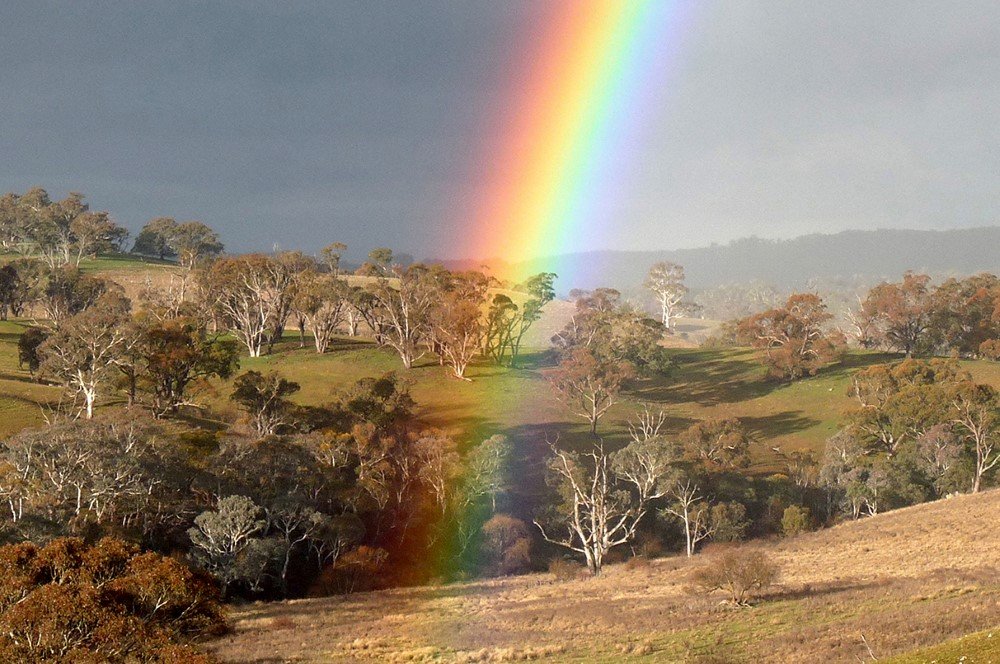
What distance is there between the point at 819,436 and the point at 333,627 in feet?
201

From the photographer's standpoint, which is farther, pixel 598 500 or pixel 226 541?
pixel 598 500

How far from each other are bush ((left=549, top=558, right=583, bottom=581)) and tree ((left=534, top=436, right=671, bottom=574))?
1.03 metres

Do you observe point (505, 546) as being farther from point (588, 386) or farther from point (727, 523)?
point (588, 386)

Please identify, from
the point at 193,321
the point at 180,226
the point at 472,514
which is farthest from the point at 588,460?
the point at 180,226

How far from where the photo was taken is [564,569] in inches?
2170

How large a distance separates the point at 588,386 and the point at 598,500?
33177 mm

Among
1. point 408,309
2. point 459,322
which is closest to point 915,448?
point 459,322

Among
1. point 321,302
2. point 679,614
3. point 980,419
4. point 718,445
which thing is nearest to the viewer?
point 679,614

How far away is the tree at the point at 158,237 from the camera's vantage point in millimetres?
195125

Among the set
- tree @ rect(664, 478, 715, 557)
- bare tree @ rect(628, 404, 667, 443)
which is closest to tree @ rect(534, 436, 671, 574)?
tree @ rect(664, 478, 715, 557)

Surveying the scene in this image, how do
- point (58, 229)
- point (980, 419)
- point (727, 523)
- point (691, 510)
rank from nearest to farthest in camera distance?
1. point (727, 523)
2. point (691, 510)
3. point (980, 419)
4. point (58, 229)

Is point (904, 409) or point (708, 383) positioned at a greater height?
point (708, 383)

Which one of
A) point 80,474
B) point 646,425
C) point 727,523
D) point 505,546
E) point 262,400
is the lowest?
point 505,546

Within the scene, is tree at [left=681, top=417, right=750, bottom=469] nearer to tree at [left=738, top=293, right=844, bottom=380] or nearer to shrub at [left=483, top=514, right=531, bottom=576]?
shrub at [left=483, top=514, right=531, bottom=576]
